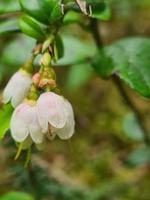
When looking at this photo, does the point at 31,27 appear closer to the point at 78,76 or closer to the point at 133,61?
the point at 133,61

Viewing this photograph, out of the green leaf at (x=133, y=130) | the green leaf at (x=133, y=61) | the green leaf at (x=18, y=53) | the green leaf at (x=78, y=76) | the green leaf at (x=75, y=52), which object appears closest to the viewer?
the green leaf at (x=133, y=61)

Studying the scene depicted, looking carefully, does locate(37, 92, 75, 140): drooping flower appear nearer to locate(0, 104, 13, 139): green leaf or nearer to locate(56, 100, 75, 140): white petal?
locate(56, 100, 75, 140): white petal

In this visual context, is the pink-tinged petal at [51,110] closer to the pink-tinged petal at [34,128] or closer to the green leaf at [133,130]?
the pink-tinged petal at [34,128]

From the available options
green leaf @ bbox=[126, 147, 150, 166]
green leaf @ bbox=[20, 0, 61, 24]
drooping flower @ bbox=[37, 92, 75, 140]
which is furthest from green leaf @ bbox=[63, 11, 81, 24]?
green leaf @ bbox=[126, 147, 150, 166]

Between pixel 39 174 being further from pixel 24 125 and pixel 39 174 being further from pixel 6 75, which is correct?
pixel 6 75

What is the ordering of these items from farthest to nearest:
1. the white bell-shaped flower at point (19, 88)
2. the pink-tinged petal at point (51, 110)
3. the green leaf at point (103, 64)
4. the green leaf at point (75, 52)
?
the green leaf at point (75, 52) → the green leaf at point (103, 64) → the white bell-shaped flower at point (19, 88) → the pink-tinged petal at point (51, 110)

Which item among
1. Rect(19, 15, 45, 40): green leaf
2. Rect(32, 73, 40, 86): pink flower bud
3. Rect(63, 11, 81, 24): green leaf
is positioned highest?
Rect(19, 15, 45, 40): green leaf

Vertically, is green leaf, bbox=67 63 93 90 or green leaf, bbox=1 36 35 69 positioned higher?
green leaf, bbox=1 36 35 69

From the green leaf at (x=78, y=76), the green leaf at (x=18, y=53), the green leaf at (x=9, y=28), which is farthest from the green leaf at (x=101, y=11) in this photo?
the green leaf at (x=78, y=76)
